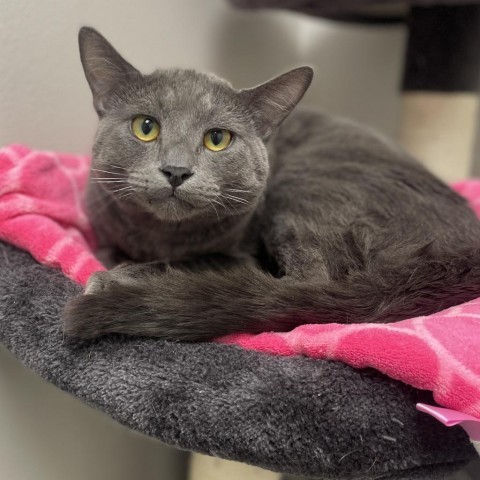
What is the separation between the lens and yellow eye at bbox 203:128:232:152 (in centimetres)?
94

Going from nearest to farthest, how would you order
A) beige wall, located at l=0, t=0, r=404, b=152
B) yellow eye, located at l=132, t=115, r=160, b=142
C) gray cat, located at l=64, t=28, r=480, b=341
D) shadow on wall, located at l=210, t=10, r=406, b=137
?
gray cat, located at l=64, t=28, r=480, b=341 → yellow eye, located at l=132, t=115, r=160, b=142 → beige wall, located at l=0, t=0, r=404, b=152 → shadow on wall, located at l=210, t=10, r=406, b=137

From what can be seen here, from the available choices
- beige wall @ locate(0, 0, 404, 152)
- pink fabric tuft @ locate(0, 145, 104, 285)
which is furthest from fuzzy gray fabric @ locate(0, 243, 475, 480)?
beige wall @ locate(0, 0, 404, 152)

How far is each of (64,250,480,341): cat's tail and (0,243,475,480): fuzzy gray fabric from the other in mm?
35

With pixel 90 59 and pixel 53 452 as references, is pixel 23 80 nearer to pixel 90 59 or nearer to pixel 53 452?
pixel 90 59

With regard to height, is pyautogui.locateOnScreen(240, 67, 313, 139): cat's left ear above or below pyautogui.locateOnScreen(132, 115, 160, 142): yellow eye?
above

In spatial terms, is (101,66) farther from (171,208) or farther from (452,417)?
(452,417)

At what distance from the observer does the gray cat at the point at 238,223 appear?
2.69ft

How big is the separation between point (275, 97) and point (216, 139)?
16 centimetres

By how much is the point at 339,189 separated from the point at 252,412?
56 centimetres

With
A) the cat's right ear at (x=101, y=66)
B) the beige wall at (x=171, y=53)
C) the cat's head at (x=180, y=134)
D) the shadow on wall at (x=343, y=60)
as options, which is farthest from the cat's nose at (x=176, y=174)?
the shadow on wall at (x=343, y=60)

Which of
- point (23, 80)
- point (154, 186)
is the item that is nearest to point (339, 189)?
point (154, 186)

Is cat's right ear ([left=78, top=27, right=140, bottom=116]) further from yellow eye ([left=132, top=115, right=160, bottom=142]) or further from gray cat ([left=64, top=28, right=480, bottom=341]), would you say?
yellow eye ([left=132, top=115, right=160, bottom=142])

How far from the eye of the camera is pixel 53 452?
1.16 metres

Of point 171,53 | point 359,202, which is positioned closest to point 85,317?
point 359,202
